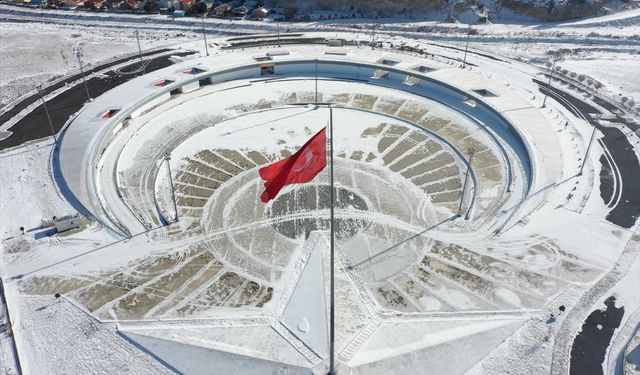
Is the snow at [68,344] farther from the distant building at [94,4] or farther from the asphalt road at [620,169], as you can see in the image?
the distant building at [94,4]

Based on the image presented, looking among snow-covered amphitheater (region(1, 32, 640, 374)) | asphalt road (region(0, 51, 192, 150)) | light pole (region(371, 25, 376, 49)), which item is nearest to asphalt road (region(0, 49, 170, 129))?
asphalt road (region(0, 51, 192, 150))

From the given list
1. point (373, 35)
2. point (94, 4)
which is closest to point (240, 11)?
point (373, 35)

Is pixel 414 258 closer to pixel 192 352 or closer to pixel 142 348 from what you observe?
pixel 192 352

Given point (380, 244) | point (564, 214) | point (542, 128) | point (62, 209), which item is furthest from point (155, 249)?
point (542, 128)

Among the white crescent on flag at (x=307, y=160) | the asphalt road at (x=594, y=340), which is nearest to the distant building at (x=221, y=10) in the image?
the white crescent on flag at (x=307, y=160)

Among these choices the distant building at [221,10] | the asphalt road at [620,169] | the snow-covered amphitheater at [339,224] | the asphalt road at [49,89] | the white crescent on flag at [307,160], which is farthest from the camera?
the distant building at [221,10]

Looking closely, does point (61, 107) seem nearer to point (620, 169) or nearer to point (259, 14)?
point (259, 14)

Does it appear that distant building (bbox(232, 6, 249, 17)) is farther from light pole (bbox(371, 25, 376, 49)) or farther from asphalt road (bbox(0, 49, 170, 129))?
light pole (bbox(371, 25, 376, 49))
